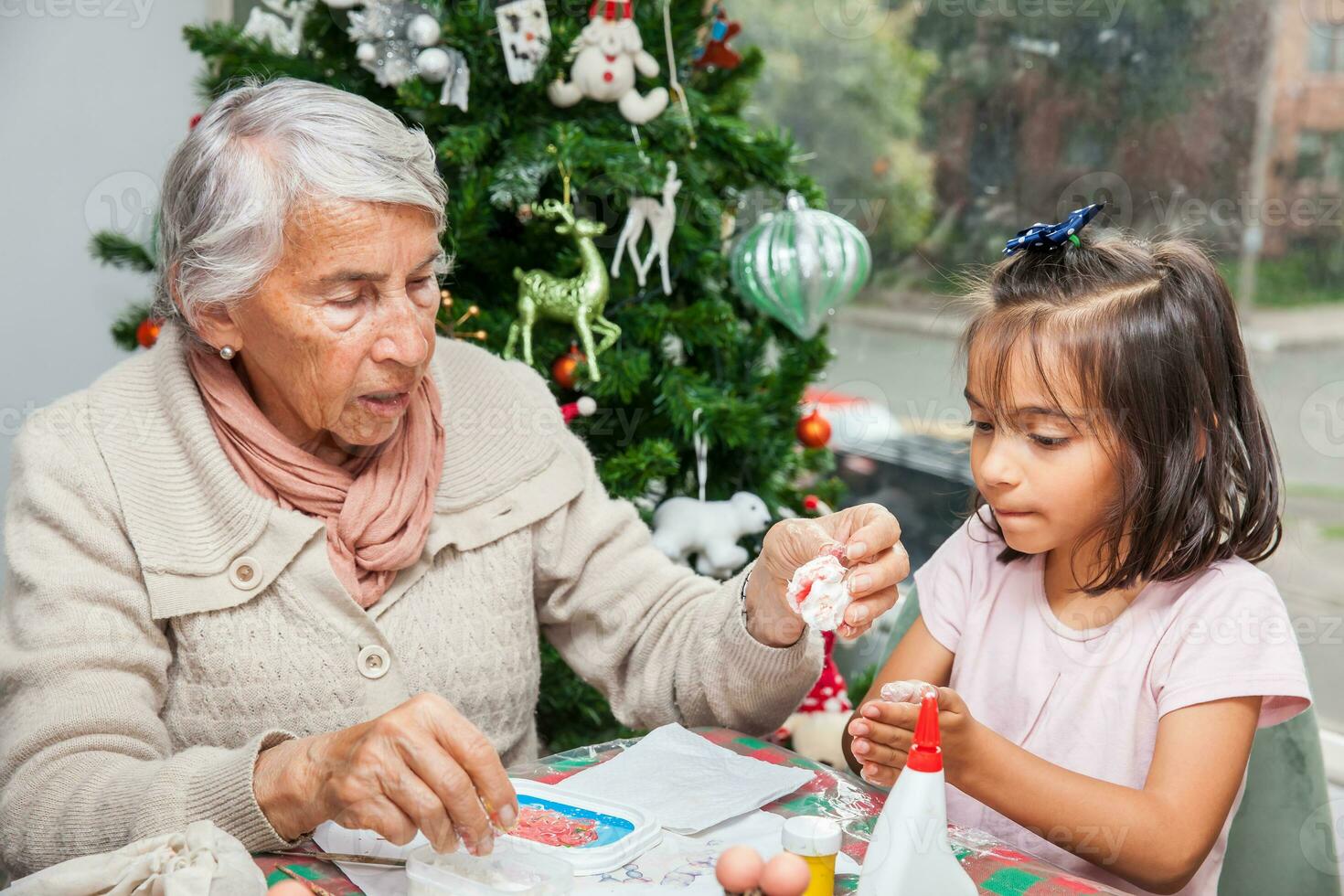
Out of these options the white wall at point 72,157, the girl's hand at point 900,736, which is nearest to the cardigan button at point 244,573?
the girl's hand at point 900,736

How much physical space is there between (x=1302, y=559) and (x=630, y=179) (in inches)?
62.1

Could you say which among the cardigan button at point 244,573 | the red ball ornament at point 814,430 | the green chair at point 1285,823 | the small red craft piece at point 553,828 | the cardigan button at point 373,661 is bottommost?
the green chair at point 1285,823

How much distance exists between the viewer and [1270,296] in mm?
2506

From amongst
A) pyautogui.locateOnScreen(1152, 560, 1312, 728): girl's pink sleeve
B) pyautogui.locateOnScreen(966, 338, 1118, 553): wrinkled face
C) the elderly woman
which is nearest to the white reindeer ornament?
the elderly woman

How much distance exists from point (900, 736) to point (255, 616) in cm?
78

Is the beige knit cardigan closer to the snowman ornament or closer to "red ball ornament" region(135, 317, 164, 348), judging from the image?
the snowman ornament

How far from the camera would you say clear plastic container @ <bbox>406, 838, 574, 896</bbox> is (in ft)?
3.48

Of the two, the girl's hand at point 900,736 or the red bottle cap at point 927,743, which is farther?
the girl's hand at point 900,736

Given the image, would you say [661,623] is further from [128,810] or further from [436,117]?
[436,117]

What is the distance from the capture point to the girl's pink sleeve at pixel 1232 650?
136 centimetres

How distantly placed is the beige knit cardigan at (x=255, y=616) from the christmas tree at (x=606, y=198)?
13.7 inches

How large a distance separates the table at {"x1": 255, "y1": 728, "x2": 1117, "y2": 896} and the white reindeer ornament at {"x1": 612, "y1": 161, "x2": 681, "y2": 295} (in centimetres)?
93

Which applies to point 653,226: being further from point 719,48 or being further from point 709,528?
point 709,528

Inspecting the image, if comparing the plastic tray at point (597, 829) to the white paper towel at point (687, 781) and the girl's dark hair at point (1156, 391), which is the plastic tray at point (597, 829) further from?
the girl's dark hair at point (1156, 391)
